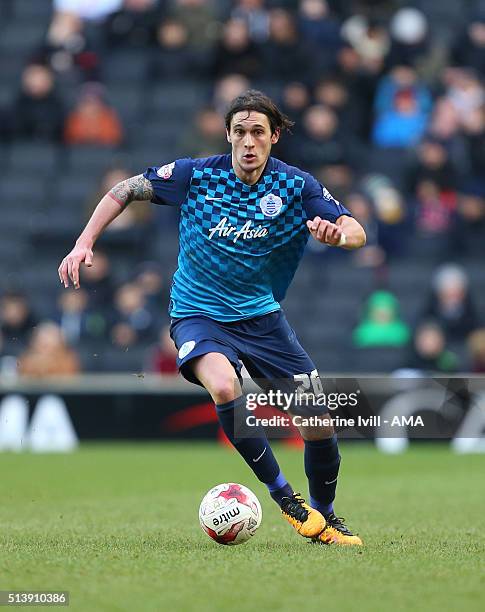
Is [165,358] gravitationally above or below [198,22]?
below

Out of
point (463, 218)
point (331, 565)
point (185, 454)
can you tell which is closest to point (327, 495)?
point (331, 565)

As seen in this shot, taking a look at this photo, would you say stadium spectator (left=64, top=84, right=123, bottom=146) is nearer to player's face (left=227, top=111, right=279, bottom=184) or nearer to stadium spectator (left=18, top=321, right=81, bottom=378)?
stadium spectator (left=18, top=321, right=81, bottom=378)

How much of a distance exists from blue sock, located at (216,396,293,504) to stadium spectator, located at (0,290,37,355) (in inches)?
382

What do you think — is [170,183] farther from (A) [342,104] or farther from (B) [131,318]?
(A) [342,104]

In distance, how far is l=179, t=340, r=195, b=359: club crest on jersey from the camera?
7.37 metres

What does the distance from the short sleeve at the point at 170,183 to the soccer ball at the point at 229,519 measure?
1.71 metres

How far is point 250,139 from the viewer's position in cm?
752

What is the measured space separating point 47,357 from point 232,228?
9.26 metres

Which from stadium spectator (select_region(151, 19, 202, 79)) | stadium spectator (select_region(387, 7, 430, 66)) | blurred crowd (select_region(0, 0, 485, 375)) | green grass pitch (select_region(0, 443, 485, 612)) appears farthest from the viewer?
stadium spectator (select_region(151, 19, 202, 79))

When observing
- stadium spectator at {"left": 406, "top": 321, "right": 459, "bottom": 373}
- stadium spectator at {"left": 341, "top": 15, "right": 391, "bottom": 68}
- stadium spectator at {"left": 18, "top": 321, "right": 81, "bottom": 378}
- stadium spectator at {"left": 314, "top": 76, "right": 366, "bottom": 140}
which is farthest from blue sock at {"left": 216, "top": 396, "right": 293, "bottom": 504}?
stadium spectator at {"left": 341, "top": 15, "right": 391, "bottom": 68}

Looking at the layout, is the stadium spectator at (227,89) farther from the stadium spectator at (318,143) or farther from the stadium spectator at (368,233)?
the stadium spectator at (368,233)

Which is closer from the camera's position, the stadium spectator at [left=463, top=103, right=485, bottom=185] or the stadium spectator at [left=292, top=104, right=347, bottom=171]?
the stadium spectator at [left=292, top=104, right=347, bottom=171]

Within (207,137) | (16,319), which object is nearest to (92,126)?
(207,137)

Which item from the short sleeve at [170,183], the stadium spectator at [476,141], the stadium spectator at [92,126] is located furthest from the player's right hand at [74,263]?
the stadium spectator at [92,126]
